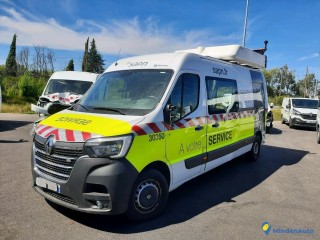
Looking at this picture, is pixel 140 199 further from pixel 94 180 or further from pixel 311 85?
pixel 311 85

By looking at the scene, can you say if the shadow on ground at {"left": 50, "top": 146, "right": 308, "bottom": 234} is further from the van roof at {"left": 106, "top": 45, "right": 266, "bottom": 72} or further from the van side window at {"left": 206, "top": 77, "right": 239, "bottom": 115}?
the van roof at {"left": 106, "top": 45, "right": 266, "bottom": 72}

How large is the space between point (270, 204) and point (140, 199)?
2.38 meters

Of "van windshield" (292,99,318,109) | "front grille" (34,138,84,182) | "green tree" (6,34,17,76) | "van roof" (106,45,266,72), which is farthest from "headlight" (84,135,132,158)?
"green tree" (6,34,17,76)

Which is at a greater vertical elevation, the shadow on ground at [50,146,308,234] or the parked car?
the parked car

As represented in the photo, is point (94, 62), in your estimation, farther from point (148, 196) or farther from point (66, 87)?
point (148, 196)

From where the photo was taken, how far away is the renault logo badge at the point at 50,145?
3.99m

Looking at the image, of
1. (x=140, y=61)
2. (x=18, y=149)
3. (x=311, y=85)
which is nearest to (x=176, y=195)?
(x=140, y=61)

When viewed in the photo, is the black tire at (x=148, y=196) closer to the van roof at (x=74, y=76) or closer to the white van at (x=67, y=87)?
the white van at (x=67, y=87)

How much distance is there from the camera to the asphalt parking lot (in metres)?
3.96

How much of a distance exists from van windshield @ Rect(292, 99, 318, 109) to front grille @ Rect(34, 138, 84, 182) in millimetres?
16485

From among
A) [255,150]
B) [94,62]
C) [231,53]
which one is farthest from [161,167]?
[94,62]

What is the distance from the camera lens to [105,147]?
3.73 m

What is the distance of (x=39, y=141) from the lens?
4270 mm

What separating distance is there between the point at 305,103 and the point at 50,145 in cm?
1720
